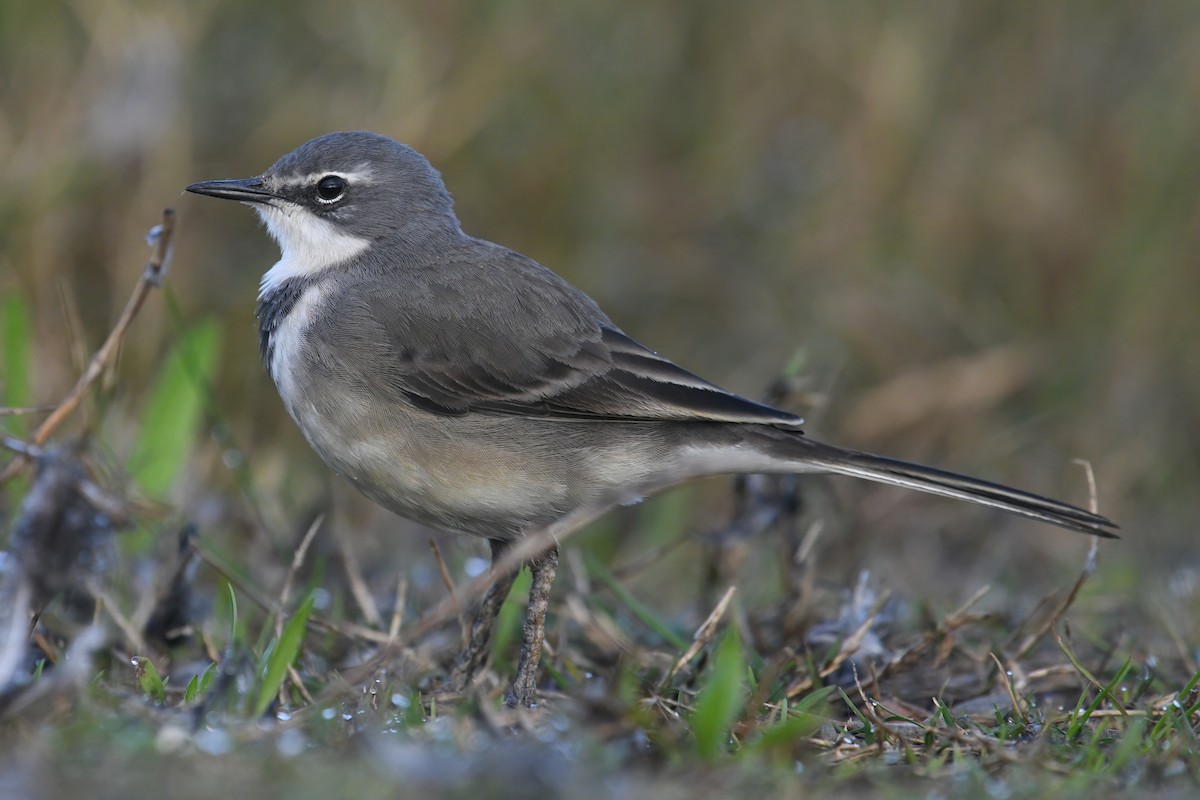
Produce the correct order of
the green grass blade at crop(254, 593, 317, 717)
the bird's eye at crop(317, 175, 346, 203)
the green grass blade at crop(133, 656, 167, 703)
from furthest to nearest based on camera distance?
1. the bird's eye at crop(317, 175, 346, 203)
2. the green grass blade at crop(133, 656, 167, 703)
3. the green grass blade at crop(254, 593, 317, 717)

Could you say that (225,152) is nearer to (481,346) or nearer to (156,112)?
(156,112)

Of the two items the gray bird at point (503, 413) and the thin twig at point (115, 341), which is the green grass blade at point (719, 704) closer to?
the gray bird at point (503, 413)

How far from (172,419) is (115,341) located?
2.14 meters

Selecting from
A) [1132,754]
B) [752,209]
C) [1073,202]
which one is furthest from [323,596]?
[1073,202]

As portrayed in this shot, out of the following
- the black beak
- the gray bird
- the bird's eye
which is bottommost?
the gray bird

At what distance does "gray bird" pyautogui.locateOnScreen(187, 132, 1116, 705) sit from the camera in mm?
5137

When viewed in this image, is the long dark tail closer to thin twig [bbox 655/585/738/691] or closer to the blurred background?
thin twig [bbox 655/585/738/691]

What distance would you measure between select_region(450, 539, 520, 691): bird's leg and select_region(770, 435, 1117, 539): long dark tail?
4.05ft

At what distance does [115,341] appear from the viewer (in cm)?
476

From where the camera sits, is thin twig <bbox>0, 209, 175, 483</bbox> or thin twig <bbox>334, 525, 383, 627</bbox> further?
thin twig <bbox>334, 525, 383, 627</bbox>

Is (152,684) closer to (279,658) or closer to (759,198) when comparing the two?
(279,658)

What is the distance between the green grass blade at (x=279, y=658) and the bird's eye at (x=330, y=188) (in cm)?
223

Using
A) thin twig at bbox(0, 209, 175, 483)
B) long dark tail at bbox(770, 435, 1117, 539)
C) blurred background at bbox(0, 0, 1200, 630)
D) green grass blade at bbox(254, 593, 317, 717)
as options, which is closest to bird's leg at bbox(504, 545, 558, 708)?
green grass blade at bbox(254, 593, 317, 717)

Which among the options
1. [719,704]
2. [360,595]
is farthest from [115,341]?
[719,704]
